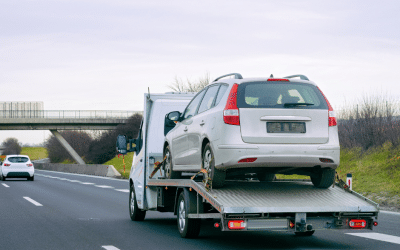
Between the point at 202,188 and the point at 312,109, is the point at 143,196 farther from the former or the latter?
the point at 312,109

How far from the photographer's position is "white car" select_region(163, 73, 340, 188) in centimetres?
738

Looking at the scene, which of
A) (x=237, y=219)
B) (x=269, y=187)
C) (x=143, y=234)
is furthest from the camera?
(x=143, y=234)

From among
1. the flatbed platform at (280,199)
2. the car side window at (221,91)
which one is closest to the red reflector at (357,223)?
the flatbed platform at (280,199)

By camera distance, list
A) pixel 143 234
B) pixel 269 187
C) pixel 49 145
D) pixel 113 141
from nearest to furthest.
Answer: pixel 269 187, pixel 143 234, pixel 113 141, pixel 49 145

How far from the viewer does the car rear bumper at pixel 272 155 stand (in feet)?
Result: 24.1

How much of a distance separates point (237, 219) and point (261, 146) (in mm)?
964

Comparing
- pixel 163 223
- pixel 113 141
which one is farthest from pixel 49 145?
pixel 163 223

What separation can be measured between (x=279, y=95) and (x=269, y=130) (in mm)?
559

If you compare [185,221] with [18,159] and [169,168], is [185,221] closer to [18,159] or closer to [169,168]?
[169,168]

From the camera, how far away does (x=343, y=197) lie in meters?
7.81

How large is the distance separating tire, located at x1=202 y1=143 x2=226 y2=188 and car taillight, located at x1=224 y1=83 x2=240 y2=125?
1.80 ft

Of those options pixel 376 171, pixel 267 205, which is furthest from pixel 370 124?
pixel 267 205

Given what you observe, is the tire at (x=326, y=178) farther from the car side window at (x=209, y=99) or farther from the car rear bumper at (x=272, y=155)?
the car side window at (x=209, y=99)

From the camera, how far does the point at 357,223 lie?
7.47 metres
